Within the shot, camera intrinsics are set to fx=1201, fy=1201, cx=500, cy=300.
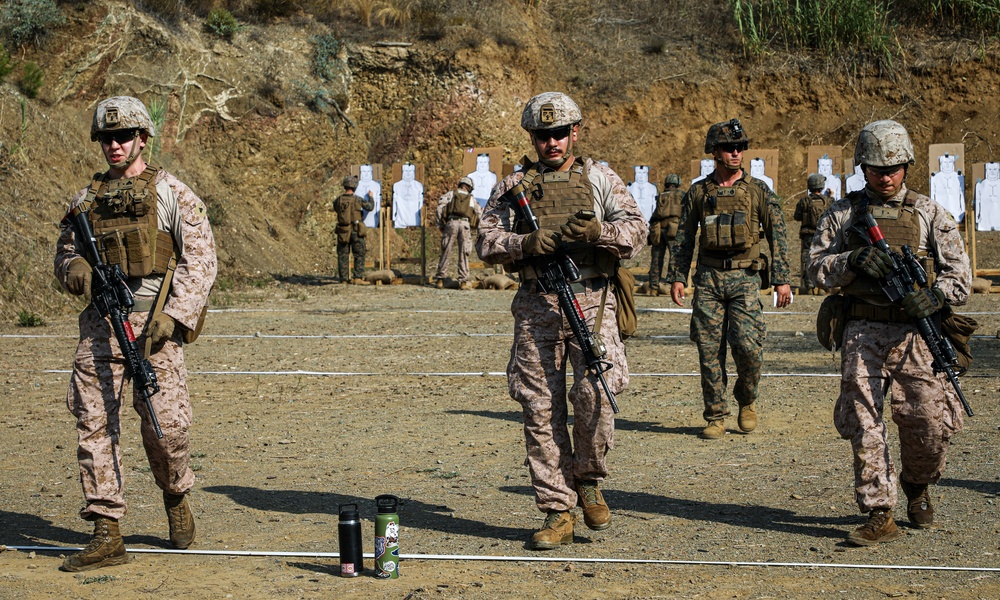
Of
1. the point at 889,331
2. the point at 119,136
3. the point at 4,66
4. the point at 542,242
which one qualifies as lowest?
the point at 889,331

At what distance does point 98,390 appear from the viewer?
5.70 m

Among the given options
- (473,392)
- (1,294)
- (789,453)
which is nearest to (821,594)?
(789,453)

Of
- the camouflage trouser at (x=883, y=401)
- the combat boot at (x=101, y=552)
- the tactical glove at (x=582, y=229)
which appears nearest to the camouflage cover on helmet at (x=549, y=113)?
the tactical glove at (x=582, y=229)

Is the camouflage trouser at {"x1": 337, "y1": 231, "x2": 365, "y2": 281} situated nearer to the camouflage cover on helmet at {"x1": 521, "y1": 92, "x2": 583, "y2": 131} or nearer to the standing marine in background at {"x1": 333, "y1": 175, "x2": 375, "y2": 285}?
the standing marine in background at {"x1": 333, "y1": 175, "x2": 375, "y2": 285}

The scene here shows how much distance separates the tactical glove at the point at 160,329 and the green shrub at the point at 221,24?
26.7 m

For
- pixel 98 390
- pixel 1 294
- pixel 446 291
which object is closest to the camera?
pixel 98 390

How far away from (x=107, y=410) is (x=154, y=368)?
293 millimetres

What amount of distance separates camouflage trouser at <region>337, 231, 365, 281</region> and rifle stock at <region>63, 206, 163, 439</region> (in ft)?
60.6

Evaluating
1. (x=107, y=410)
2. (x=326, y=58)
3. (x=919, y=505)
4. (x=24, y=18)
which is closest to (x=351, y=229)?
(x=24, y=18)

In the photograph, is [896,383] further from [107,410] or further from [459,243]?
[459,243]

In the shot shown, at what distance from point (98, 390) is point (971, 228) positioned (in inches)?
852

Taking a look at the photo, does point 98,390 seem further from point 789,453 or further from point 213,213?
point 213,213

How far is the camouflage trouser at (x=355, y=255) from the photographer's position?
2436 cm

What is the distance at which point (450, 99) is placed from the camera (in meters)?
32.6
